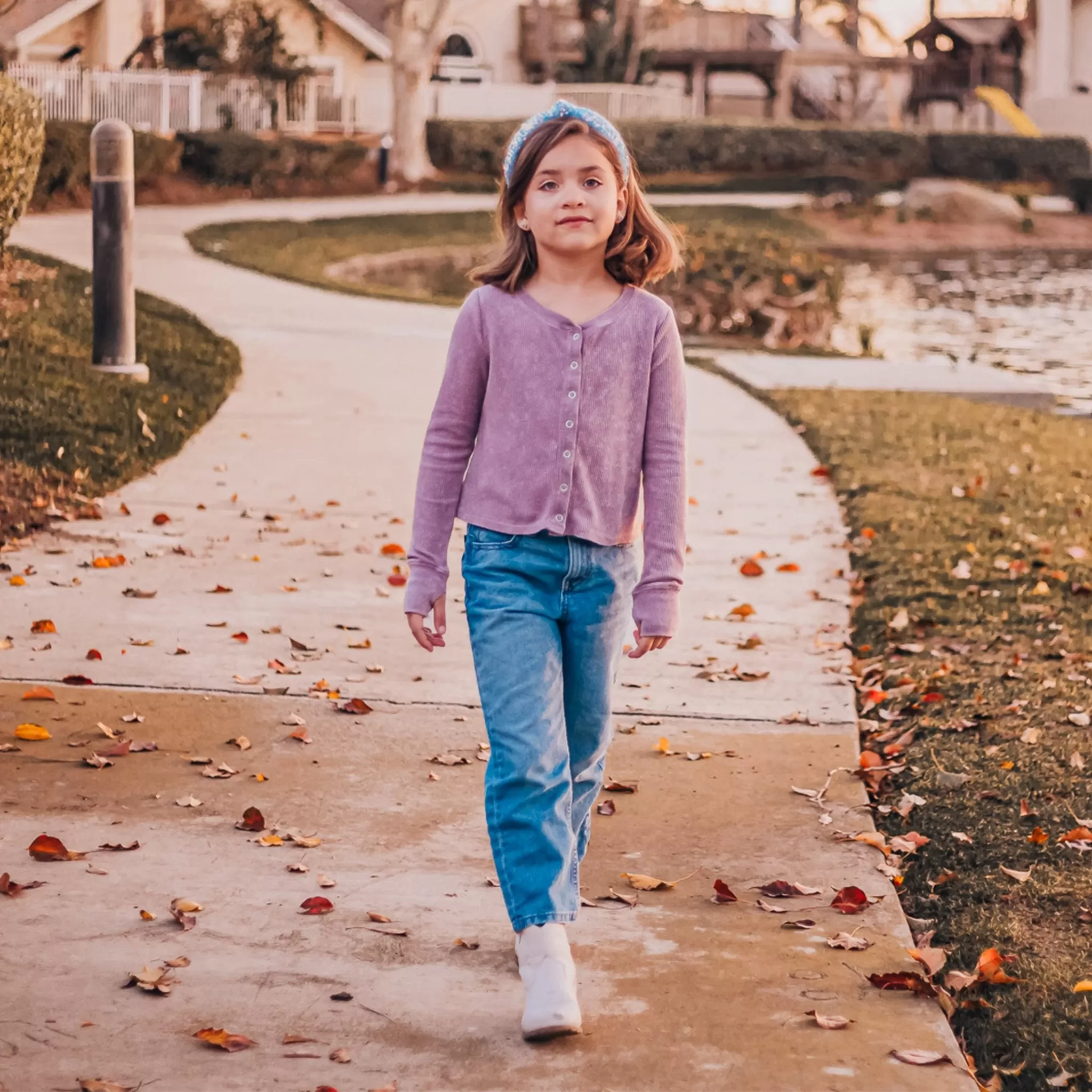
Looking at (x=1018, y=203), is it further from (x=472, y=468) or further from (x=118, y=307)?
(x=472, y=468)

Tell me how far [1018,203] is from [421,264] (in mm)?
20190

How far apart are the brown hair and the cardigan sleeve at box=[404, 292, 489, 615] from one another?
0.10m

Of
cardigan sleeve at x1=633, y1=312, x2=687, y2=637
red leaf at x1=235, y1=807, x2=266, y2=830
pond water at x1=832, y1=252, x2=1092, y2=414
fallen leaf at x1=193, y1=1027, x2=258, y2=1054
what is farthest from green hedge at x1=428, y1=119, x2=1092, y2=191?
fallen leaf at x1=193, y1=1027, x2=258, y2=1054

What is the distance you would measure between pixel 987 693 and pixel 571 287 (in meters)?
2.61

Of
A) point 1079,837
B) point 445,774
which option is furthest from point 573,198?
point 1079,837

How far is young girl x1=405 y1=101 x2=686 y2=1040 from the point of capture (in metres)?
3.52

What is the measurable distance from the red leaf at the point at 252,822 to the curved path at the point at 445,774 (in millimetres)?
106

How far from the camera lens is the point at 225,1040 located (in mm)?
3273

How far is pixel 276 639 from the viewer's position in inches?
241

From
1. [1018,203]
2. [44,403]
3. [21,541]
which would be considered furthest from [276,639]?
[1018,203]

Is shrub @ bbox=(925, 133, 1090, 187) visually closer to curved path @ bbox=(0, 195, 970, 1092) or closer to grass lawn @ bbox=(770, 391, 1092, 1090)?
grass lawn @ bbox=(770, 391, 1092, 1090)

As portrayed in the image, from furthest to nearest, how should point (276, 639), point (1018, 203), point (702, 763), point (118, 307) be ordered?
point (1018, 203), point (118, 307), point (276, 639), point (702, 763)

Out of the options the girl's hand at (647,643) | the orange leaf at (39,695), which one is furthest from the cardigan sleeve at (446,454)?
the orange leaf at (39,695)

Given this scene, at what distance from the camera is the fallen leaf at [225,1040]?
3.27 meters
